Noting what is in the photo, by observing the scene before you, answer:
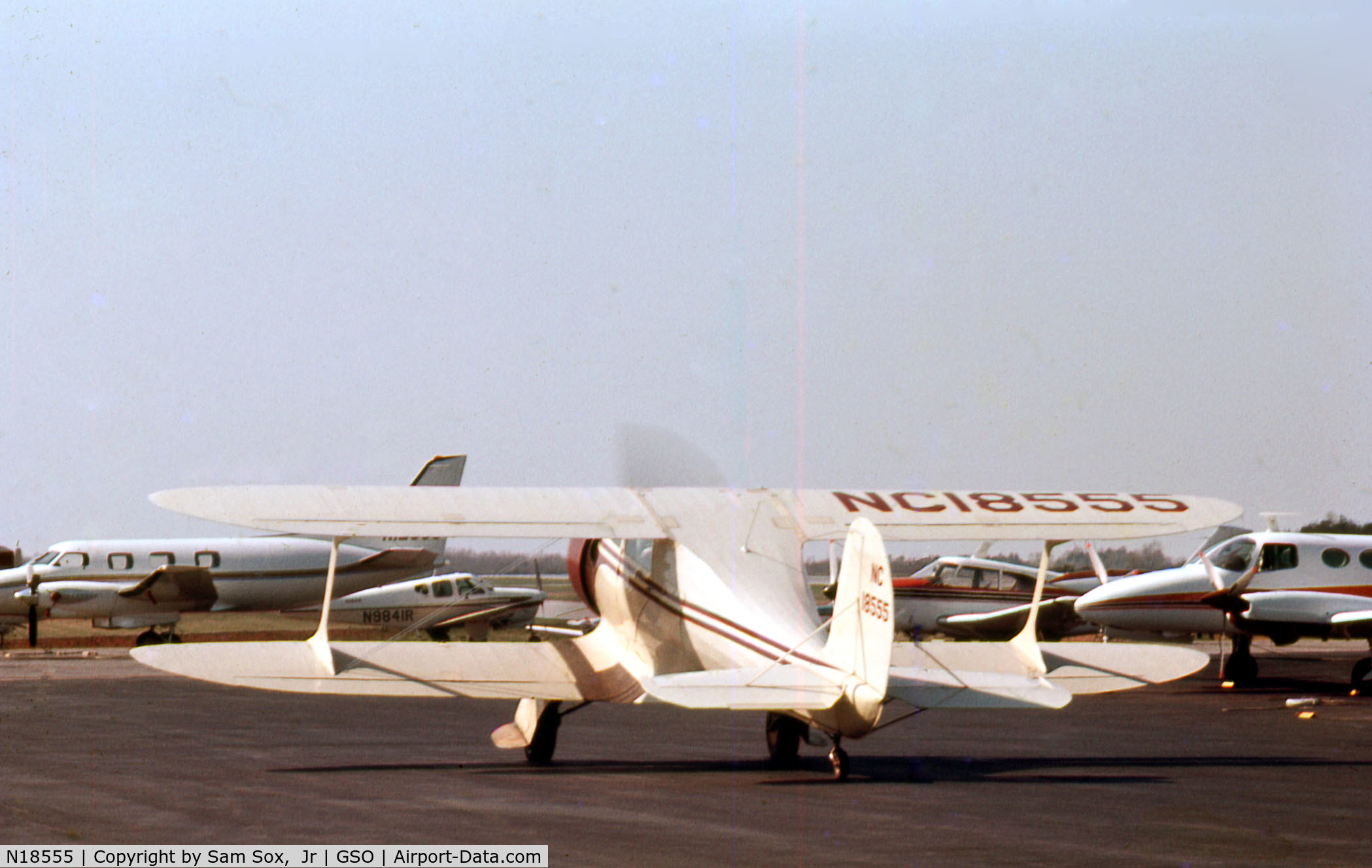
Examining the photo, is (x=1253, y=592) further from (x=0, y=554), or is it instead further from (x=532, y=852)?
(x=0, y=554)

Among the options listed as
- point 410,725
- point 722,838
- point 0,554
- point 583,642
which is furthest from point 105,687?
point 0,554

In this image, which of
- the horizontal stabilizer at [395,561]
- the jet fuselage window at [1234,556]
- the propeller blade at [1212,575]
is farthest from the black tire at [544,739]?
the horizontal stabilizer at [395,561]

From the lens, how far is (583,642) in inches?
581

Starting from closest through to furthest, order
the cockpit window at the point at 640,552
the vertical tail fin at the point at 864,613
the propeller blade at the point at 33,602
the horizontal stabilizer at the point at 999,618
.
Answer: the vertical tail fin at the point at 864,613, the cockpit window at the point at 640,552, the horizontal stabilizer at the point at 999,618, the propeller blade at the point at 33,602

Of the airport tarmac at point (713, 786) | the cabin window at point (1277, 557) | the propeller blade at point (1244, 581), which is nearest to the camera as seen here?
the airport tarmac at point (713, 786)

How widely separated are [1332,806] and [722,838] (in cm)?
505

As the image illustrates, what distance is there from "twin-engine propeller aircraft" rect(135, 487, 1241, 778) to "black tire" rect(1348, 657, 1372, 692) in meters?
11.8

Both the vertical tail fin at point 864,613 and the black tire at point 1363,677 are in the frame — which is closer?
the vertical tail fin at point 864,613

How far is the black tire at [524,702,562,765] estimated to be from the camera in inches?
577

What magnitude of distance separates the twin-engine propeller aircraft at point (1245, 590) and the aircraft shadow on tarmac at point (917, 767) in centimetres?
1033

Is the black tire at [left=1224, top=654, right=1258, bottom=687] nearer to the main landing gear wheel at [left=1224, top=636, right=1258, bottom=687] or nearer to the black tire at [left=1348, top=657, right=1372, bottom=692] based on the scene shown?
the main landing gear wheel at [left=1224, top=636, right=1258, bottom=687]

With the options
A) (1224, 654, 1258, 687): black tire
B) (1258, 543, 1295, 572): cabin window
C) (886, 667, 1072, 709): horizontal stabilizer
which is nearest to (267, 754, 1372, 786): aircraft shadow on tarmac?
(886, 667, 1072, 709): horizontal stabilizer

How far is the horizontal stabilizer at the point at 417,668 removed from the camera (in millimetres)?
12844

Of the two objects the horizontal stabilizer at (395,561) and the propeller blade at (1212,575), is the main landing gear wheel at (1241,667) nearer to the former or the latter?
the propeller blade at (1212,575)
